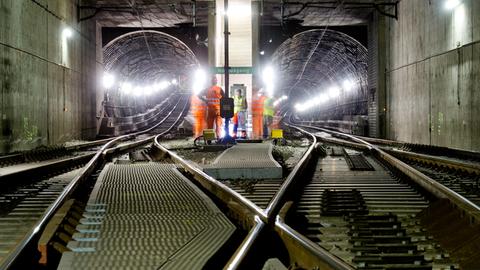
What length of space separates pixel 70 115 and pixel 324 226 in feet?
53.5

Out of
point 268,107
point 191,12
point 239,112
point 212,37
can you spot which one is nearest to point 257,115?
point 268,107

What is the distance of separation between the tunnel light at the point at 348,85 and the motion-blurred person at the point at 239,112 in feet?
50.4

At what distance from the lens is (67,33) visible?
19094 mm

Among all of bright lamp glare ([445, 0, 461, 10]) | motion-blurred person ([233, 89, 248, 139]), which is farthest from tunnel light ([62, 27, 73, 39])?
bright lamp glare ([445, 0, 461, 10])

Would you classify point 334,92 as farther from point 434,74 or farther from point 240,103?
point 434,74

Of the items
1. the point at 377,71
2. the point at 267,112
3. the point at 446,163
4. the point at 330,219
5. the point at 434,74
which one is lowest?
the point at 330,219

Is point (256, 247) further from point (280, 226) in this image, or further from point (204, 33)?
point (204, 33)

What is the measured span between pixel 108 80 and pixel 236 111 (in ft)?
41.7

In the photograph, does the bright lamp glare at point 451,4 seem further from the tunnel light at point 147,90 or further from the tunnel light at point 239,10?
the tunnel light at point 147,90

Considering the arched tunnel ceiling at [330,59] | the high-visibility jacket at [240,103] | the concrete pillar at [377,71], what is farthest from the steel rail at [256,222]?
the arched tunnel ceiling at [330,59]

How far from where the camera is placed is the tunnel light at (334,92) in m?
38.8

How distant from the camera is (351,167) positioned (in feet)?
32.3

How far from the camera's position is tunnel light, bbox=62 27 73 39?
18.6m

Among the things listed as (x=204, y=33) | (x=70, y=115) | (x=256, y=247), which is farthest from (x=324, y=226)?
(x=204, y=33)
